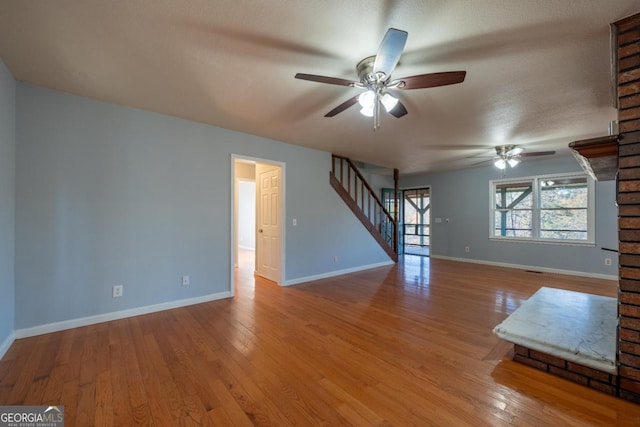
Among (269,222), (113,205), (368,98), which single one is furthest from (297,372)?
(269,222)

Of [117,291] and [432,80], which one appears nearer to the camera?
[432,80]

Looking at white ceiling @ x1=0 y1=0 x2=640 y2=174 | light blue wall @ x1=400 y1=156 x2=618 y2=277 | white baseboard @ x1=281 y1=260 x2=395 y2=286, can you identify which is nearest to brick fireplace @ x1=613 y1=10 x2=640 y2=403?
white ceiling @ x1=0 y1=0 x2=640 y2=174

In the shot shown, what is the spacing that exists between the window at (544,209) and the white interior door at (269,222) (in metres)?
5.18

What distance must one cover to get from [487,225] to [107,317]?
7.30m

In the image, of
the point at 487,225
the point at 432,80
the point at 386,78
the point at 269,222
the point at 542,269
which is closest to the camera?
the point at 432,80

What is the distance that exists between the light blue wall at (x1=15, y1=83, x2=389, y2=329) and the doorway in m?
5.74

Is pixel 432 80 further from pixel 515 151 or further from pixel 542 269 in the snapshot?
pixel 542 269

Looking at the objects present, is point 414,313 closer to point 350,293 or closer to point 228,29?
point 350,293

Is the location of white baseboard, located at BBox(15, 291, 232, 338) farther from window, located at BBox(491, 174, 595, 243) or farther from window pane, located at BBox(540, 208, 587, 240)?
window pane, located at BBox(540, 208, 587, 240)

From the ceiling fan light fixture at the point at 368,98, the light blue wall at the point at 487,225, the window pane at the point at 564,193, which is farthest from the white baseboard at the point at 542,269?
the ceiling fan light fixture at the point at 368,98

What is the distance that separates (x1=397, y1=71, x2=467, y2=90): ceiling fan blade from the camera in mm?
1718

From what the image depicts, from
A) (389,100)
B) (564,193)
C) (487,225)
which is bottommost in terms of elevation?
(487,225)

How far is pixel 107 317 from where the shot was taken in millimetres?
2854

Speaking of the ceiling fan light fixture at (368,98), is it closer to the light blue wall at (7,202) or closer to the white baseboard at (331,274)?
the light blue wall at (7,202)
